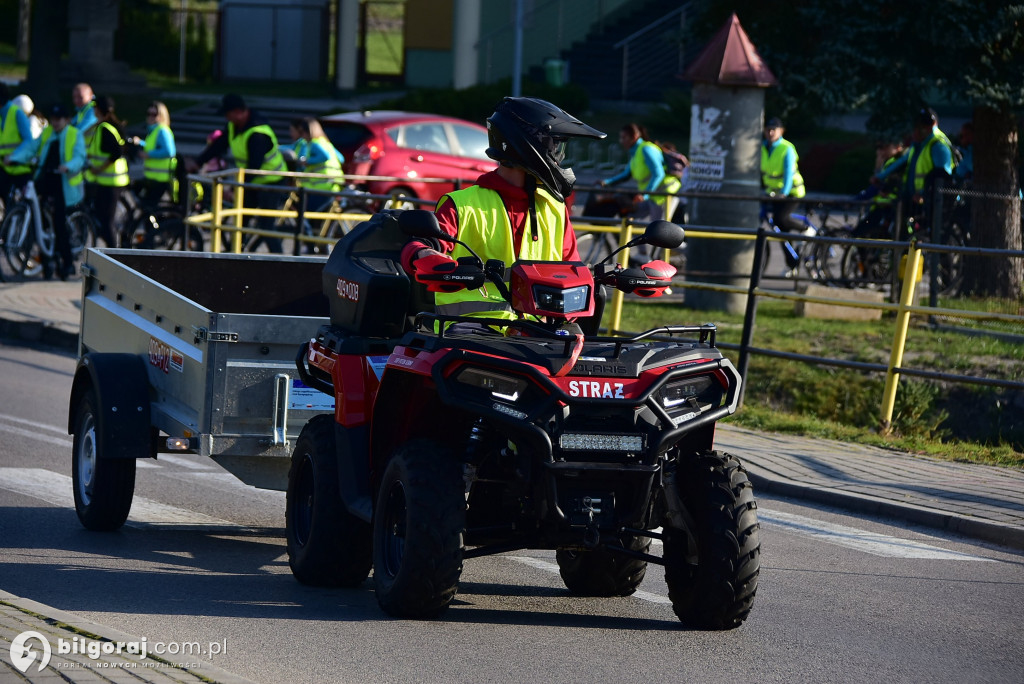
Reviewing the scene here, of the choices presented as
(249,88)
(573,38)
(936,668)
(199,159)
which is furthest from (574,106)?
(936,668)

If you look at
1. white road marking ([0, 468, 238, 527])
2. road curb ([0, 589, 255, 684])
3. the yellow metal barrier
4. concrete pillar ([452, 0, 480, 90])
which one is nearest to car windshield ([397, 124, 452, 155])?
the yellow metal barrier

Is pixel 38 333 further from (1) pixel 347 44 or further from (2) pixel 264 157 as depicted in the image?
(1) pixel 347 44

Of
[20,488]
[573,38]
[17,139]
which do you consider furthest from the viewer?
[573,38]

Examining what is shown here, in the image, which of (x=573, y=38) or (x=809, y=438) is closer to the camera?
(x=809, y=438)

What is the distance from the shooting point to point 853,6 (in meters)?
17.7

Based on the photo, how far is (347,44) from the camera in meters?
44.8

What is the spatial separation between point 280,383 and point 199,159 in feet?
41.3

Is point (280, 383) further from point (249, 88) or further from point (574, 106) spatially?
point (249, 88)

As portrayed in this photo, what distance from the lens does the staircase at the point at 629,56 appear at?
139 ft

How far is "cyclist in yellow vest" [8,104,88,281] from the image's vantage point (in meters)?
17.6

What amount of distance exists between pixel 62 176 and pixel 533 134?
41.1ft

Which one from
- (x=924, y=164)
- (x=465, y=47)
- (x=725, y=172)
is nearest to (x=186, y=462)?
(x=725, y=172)

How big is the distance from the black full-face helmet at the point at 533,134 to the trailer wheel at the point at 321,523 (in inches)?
54.7

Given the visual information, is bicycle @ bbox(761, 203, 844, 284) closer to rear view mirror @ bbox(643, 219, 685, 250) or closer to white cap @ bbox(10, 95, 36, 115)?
white cap @ bbox(10, 95, 36, 115)
